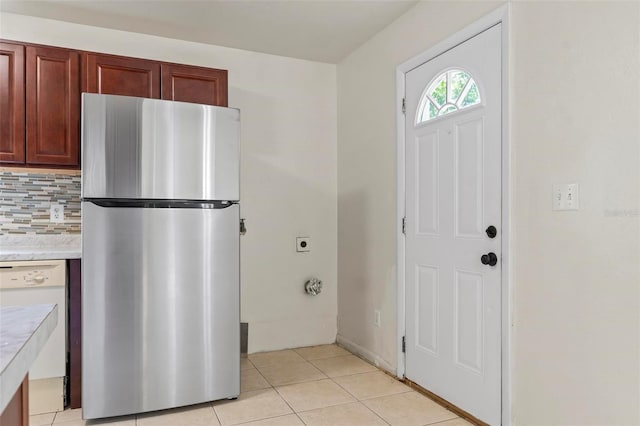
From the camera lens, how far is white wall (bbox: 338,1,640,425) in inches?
61.8

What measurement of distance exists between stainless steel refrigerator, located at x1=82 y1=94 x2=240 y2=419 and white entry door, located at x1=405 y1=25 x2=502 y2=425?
3.65 ft

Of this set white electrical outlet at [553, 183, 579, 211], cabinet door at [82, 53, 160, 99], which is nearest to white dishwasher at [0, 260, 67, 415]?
cabinet door at [82, 53, 160, 99]

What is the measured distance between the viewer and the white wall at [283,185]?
349 centimetres

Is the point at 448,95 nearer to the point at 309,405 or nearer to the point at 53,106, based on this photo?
the point at 309,405

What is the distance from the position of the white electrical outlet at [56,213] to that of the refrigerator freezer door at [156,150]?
36.8 inches

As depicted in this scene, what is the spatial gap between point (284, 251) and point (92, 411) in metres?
1.77

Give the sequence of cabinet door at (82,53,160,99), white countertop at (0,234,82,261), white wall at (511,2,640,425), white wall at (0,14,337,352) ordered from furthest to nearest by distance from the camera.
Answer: white wall at (0,14,337,352) → white countertop at (0,234,82,261) → cabinet door at (82,53,160,99) → white wall at (511,2,640,425)

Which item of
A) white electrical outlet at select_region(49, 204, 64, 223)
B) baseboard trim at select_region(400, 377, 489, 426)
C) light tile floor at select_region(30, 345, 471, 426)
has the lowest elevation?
light tile floor at select_region(30, 345, 471, 426)

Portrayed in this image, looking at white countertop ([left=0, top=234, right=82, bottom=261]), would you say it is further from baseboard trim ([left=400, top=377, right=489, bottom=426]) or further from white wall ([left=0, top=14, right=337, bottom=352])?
baseboard trim ([left=400, top=377, right=489, bottom=426])

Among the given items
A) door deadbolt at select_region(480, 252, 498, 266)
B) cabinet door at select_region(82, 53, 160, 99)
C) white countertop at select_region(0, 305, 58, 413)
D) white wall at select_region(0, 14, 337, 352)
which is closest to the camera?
white countertop at select_region(0, 305, 58, 413)

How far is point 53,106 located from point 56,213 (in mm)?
750

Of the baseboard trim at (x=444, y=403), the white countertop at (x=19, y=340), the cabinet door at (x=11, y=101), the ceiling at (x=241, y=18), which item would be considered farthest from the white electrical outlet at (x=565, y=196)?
the cabinet door at (x=11, y=101)

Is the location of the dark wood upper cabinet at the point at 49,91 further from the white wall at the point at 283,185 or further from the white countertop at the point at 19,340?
the white countertop at the point at 19,340

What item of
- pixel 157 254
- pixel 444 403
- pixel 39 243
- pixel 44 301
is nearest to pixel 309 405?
pixel 444 403
